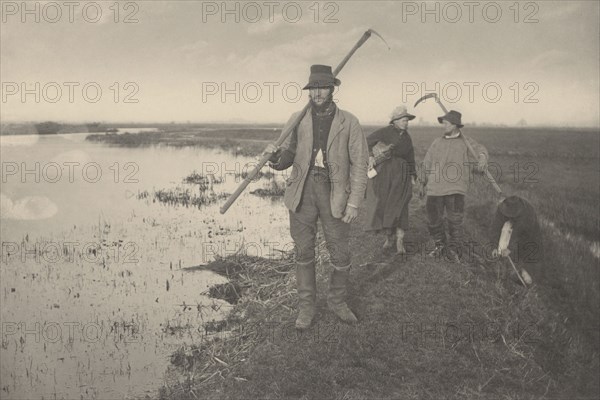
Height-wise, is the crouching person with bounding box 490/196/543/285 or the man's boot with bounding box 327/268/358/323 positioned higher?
the crouching person with bounding box 490/196/543/285

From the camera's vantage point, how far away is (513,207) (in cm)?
625

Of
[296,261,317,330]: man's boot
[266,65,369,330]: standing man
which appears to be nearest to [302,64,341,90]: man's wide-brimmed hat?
[266,65,369,330]: standing man

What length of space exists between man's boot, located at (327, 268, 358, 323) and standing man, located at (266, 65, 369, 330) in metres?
0.25

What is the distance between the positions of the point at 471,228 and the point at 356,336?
5.42 m

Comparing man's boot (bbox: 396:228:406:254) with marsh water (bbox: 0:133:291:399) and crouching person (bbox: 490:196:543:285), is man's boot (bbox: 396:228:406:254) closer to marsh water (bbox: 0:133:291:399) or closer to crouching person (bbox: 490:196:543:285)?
crouching person (bbox: 490:196:543:285)

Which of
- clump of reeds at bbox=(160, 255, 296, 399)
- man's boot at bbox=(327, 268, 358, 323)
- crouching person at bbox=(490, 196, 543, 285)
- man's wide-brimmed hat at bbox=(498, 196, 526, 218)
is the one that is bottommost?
clump of reeds at bbox=(160, 255, 296, 399)

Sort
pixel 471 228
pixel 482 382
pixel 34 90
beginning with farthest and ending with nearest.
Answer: pixel 471 228 < pixel 34 90 < pixel 482 382

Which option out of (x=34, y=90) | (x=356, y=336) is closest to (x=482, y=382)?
(x=356, y=336)

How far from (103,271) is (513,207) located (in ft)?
20.0

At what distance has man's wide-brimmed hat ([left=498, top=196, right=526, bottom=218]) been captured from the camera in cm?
621

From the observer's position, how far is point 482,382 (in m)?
4.02

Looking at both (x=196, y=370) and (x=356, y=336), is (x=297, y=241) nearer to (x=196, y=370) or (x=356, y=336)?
(x=356, y=336)

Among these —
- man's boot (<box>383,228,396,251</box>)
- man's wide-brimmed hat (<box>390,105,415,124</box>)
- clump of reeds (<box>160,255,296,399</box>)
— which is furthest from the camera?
man's boot (<box>383,228,396,251</box>)

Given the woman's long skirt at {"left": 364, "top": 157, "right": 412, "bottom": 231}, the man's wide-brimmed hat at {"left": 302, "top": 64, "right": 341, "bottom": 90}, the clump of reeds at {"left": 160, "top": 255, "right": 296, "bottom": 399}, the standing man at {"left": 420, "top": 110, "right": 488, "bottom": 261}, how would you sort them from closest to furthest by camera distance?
the man's wide-brimmed hat at {"left": 302, "top": 64, "right": 341, "bottom": 90} → the clump of reeds at {"left": 160, "top": 255, "right": 296, "bottom": 399} → the standing man at {"left": 420, "top": 110, "right": 488, "bottom": 261} → the woman's long skirt at {"left": 364, "top": 157, "right": 412, "bottom": 231}
